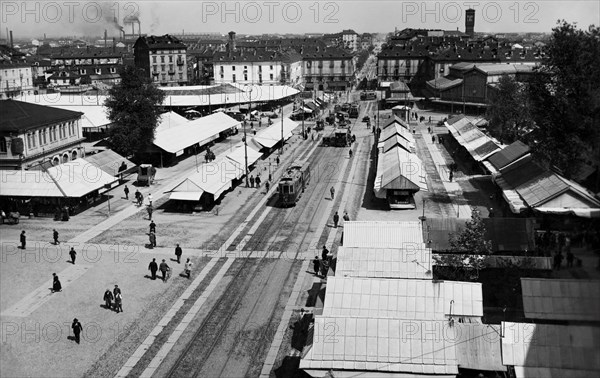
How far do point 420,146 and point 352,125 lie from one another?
21808 mm

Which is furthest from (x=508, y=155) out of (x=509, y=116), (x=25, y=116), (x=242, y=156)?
(x=25, y=116)

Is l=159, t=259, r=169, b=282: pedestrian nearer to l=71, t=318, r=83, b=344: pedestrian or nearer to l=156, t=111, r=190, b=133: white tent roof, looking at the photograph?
l=71, t=318, r=83, b=344: pedestrian

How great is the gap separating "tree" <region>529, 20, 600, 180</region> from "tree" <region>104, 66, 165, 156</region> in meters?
35.3

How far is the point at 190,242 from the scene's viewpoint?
38938mm

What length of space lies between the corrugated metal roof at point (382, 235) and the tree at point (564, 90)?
1368 centimetres

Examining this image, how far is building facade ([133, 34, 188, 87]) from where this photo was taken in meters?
141

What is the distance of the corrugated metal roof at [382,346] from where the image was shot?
1945cm

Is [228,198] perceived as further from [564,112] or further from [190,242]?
[564,112]

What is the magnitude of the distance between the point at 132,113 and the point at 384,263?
4055cm

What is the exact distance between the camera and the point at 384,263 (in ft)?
91.2

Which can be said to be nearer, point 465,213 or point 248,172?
point 465,213

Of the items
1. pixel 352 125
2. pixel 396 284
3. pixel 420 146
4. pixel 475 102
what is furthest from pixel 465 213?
pixel 475 102

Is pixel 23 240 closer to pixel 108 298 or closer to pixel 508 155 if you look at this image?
pixel 108 298

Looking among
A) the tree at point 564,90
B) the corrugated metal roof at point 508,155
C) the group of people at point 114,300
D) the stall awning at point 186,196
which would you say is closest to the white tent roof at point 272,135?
the stall awning at point 186,196
